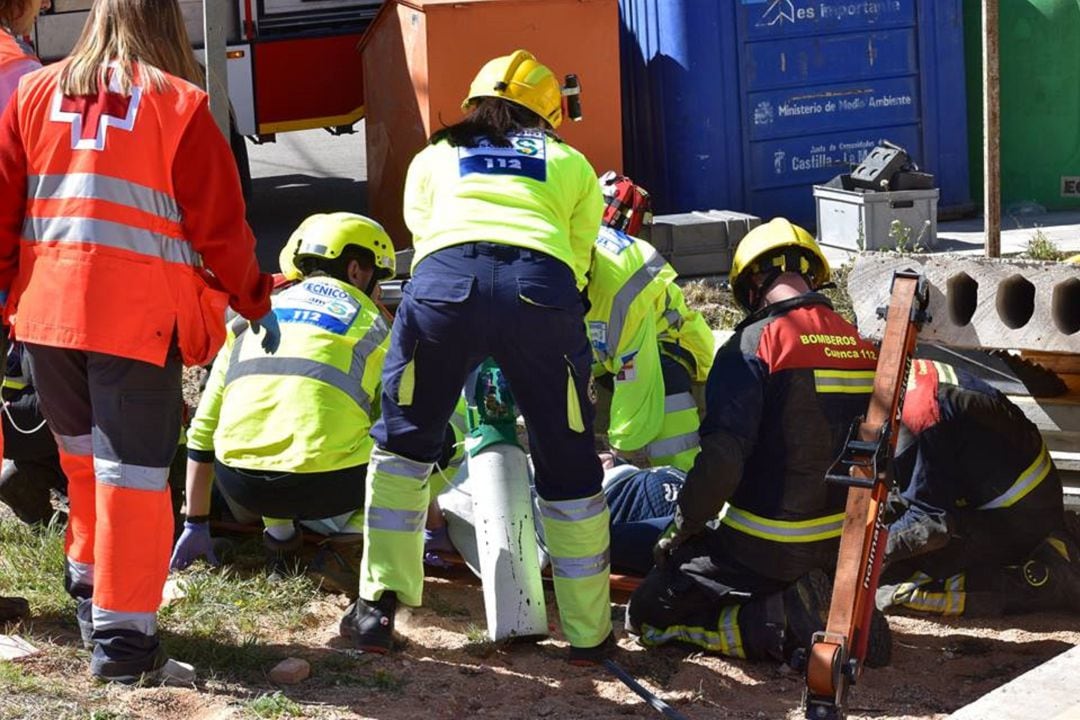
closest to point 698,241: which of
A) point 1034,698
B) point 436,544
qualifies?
point 436,544

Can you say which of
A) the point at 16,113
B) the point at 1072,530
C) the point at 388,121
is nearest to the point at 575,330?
the point at 16,113

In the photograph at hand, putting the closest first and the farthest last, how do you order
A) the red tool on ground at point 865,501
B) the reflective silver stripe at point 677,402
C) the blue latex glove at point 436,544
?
the red tool on ground at point 865,501 → the blue latex glove at point 436,544 → the reflective silver stripe at point 677,402

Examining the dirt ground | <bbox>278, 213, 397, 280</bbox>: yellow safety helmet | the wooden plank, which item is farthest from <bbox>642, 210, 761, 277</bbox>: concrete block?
the wooden plank

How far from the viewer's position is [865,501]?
438 centimetres

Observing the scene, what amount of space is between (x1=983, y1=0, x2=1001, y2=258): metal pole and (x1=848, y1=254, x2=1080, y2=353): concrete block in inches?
97.8

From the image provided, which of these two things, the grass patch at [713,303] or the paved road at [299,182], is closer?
the grass patch at [713,303]

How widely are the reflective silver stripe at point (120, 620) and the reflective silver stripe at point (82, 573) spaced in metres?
0.29

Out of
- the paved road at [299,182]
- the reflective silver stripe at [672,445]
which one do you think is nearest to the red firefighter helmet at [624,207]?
the reflective silver stripe at [672,445]

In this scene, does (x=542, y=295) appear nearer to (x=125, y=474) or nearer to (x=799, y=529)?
(x=799, y=529)

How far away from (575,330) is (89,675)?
1635 mm

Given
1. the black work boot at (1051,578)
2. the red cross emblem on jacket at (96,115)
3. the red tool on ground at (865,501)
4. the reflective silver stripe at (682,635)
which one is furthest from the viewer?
the black work boot at (1051,578)

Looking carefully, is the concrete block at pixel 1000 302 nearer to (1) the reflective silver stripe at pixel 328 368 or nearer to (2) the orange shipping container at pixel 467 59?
(1) the reflective silver stripe at pixel 328 368

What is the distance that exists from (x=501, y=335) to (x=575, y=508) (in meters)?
0.58

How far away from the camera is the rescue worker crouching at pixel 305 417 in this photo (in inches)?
217
